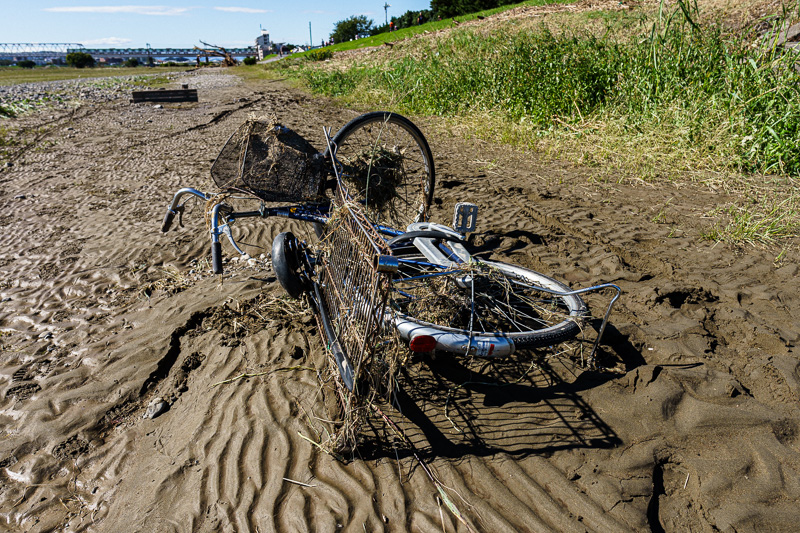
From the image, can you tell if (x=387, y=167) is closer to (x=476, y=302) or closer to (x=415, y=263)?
(x=415, y=263)

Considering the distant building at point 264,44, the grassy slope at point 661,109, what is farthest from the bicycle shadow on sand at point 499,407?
the distant building at point 264,44

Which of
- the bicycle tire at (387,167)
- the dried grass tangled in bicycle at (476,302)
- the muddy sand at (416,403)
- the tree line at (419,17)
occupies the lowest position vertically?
the muddy sand at (416,403)

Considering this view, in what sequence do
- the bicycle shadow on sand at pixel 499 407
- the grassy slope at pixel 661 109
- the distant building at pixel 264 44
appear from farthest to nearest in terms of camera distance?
the distant building at pixel 264 44, the grassy slope at pixel 661 109, the bicycle shadow on sand at pixel 499 407

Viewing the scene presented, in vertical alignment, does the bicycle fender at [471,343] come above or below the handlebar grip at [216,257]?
below

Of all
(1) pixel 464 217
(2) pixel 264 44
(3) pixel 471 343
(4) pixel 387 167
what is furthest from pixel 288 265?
(2) pixel 264 44

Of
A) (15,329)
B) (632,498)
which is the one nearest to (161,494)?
(632,498)

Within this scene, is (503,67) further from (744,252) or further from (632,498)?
(632,498)

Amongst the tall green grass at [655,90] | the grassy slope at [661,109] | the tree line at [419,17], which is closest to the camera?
the grassy slope at [661,109]

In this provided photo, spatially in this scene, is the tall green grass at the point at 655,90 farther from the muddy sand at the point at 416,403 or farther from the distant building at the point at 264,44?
the distant building at the point at 264,44

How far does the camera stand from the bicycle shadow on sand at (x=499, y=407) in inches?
102

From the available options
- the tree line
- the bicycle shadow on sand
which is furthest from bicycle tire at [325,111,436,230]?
the tree line

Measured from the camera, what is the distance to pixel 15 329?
4.11 metres

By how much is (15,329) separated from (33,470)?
1.99 m

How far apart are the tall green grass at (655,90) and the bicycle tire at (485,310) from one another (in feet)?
15.6
